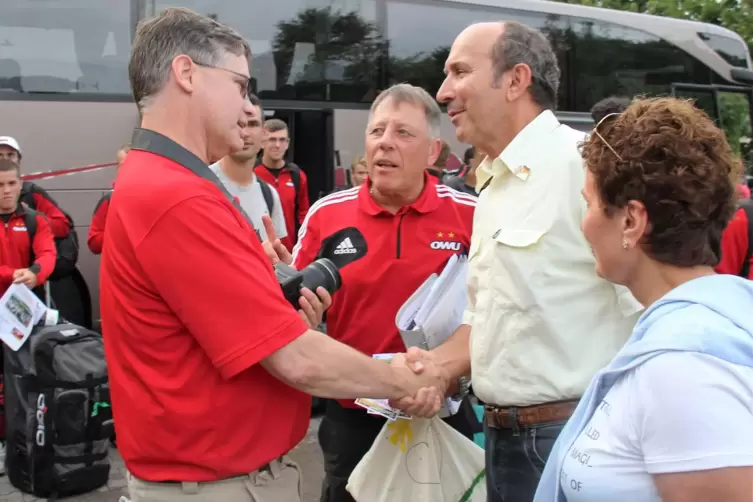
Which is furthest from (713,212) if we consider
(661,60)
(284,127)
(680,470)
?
(661,60)

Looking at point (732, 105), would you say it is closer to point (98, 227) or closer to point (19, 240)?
point (98, 227)

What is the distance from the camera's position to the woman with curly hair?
1.24 metres

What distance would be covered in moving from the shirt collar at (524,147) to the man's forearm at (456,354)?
62cm

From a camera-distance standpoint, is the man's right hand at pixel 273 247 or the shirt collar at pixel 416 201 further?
the shirt collar at pixel 416 201

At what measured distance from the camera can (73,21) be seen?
21.8 ft

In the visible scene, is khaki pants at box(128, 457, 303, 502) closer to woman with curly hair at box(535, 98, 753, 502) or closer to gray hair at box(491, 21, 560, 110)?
woman with curly hair at box(535, 98, 753, 502)

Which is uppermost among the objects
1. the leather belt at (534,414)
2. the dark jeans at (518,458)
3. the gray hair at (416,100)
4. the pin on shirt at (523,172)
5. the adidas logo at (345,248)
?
the gray hair at (416,100)

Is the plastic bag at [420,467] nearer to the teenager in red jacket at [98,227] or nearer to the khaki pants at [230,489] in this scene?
the khaki pants at [230,489]

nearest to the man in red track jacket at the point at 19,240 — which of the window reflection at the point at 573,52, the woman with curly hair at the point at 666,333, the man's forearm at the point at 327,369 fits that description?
the man's forearm at the point at 327,369

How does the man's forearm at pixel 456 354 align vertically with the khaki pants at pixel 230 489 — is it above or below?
above

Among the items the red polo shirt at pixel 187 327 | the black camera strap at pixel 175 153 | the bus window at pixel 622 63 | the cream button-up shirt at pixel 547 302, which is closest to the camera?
the red polo shirt at pixel 187 327

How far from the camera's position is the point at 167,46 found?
1995 mm

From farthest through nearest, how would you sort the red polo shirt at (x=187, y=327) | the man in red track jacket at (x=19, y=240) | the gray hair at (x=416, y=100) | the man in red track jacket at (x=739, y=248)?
the man in red track jacket at (x=19, y=240) < the man in red track jacket at (x=739, y=248) < the gray hair at (x=416, y=100) < the red polo shirt at (x=187, y=327)

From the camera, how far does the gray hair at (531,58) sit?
2.49m
